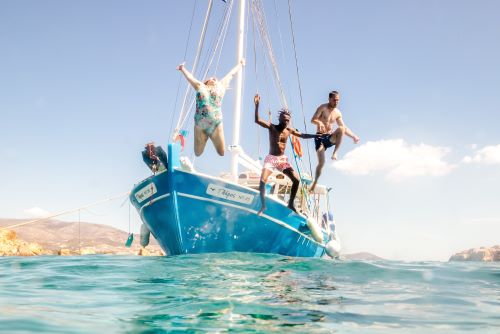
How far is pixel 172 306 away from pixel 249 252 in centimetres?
717

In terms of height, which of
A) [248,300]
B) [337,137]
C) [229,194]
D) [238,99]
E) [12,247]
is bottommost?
[12,247]

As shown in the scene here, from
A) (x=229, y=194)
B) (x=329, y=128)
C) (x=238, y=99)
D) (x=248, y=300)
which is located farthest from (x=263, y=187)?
(x=248, y=300)

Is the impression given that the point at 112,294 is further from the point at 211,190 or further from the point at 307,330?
the point at 211,190

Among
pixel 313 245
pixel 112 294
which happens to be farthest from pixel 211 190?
pixel 112 294

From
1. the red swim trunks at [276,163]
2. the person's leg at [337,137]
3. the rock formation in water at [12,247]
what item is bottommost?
the rock formation in water at [12,247]

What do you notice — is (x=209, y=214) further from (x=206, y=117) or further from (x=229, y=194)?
(x=206, y=117)

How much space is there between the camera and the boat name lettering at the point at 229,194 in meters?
11.1

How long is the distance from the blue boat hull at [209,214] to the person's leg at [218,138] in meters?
2.25

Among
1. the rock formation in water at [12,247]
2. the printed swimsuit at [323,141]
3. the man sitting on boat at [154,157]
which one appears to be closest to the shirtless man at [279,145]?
the printed swimsuit at [323,141]

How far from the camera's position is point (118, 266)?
8.80 meters

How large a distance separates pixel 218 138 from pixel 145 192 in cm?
426

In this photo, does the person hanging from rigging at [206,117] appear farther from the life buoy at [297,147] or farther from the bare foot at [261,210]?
the life buoy at [297,147]

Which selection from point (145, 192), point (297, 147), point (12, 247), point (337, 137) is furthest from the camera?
point (12, 247)

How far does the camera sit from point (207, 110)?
29.0 feet
